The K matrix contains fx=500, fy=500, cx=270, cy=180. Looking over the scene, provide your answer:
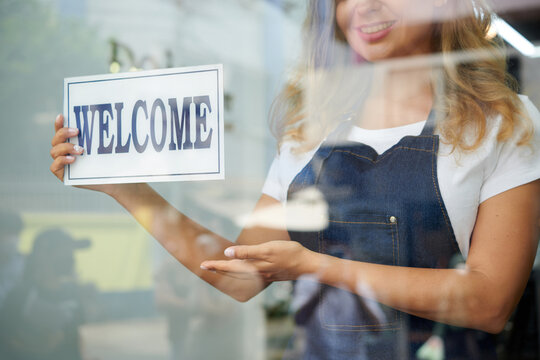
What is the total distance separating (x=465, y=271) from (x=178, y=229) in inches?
23.9

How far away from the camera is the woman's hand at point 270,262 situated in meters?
0.98

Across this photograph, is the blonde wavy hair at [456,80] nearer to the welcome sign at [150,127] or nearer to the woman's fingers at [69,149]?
the welcome sign at [150,127]

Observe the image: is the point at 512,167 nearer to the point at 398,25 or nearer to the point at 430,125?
the point at 430,125

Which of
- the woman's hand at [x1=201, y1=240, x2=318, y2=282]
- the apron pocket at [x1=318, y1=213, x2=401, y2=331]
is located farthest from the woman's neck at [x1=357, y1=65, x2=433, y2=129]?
the woman's hand at [x1=201, y1=240, x2=318, y2=282]

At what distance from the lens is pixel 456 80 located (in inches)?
40.8

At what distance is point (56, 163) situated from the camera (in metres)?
1.07

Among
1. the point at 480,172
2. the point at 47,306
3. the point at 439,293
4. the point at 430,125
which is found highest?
the point at 430,125

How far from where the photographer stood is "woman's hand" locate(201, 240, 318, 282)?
978mm

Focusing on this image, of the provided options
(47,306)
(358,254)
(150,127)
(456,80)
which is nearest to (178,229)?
(150,127)

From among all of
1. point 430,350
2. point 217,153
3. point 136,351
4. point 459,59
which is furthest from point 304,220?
point 136,351

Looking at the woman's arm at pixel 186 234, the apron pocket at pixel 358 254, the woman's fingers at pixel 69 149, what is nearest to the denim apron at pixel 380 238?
the apron pocket at pixel 358 254

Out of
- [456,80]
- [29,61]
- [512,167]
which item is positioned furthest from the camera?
[29,61]

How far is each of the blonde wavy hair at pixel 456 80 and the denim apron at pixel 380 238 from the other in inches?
2.4

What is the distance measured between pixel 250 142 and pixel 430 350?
29.4 inches
